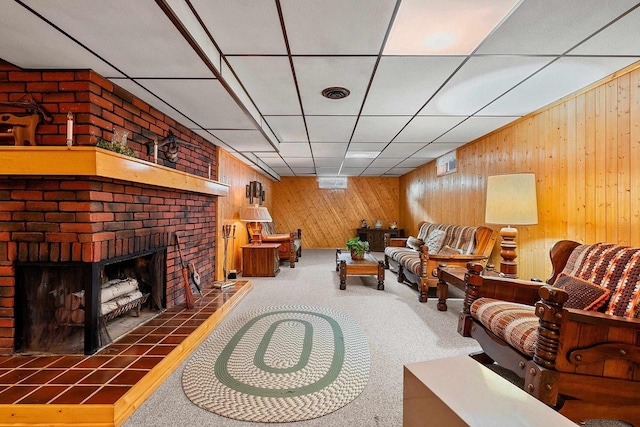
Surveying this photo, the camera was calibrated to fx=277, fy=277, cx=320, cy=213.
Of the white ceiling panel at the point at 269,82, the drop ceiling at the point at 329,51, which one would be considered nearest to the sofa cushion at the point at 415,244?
the drop ceiling at the point at 329,51

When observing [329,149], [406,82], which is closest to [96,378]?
[406,82]

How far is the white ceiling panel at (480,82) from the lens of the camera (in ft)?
6.74

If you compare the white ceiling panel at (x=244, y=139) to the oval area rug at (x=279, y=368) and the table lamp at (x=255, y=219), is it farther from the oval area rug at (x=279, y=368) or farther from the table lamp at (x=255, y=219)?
the oval area rug at (x=279, y=368)

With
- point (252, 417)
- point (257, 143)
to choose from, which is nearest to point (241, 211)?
point (257, 143)

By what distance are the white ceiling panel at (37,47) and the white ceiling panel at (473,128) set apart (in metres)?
3.63

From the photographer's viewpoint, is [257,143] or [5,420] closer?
[5,420]

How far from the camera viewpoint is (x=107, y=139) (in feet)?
7.04

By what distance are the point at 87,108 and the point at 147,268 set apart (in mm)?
1475

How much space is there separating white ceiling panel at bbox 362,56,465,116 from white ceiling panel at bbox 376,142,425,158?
1524 millimetres

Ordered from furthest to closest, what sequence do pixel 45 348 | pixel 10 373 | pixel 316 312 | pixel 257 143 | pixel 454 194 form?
pixel 454 194 → pixel 257 143 → pixel 316 312 → pixel 45 348 → pixel 10 373

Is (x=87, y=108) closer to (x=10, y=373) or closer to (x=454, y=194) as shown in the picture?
(x=10, y=373)

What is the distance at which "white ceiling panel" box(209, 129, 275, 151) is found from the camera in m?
3.48

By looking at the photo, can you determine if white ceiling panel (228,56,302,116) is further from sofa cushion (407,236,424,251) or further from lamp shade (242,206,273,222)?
sofa cushion (407,236,424,251)

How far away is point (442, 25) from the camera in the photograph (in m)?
1.65
